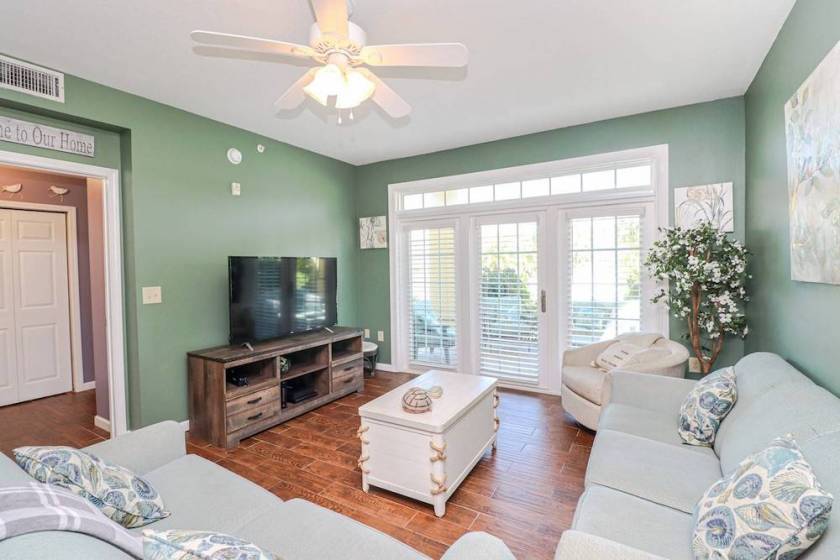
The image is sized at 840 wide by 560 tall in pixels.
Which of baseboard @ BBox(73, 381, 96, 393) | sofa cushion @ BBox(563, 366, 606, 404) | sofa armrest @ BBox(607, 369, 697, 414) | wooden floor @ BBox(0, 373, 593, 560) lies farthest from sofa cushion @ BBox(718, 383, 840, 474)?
baseboard @ BBox(73, 381, 96, 393)

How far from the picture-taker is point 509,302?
4250 mm

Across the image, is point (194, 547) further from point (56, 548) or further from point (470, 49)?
point (470, 49)

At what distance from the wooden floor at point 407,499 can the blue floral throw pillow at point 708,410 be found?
734 mm

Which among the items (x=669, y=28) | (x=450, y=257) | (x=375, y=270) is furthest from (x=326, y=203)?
(x=669, y=28)

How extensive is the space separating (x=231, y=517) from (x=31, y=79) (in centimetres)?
294

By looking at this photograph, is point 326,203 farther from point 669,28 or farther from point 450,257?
point 669,28

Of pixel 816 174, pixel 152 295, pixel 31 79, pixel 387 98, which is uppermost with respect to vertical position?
pixel 31 79

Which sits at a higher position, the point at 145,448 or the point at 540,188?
the point at 540,188

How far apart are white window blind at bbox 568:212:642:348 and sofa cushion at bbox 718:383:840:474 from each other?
2.04 meters

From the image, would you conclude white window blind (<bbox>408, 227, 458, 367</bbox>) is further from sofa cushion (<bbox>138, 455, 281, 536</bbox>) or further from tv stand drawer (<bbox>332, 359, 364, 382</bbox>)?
sofa cushion (<bbox>138, 455, 281, 536</bbox>)

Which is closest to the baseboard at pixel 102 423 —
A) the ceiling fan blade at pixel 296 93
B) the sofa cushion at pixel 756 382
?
the ceiling fan blade at pixel 296 93

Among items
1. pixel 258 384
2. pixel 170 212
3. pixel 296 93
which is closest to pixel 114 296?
pixel 170 212

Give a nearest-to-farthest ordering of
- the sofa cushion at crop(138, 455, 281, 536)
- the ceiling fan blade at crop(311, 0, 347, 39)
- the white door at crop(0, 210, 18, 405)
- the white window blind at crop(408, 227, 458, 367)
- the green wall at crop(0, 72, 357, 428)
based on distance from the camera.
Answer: the sofa cushion at crop(138, 455, 281, 536) → the ceiling fan blade at crop(311, 0, 347, 39) → the green wall at crop(0, 72, 357, 428) → the white door at crop(0, 210, 18, 405) → the white window blind at crop(408, 227, 458, 367)

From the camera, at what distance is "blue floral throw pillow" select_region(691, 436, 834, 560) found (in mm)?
958
